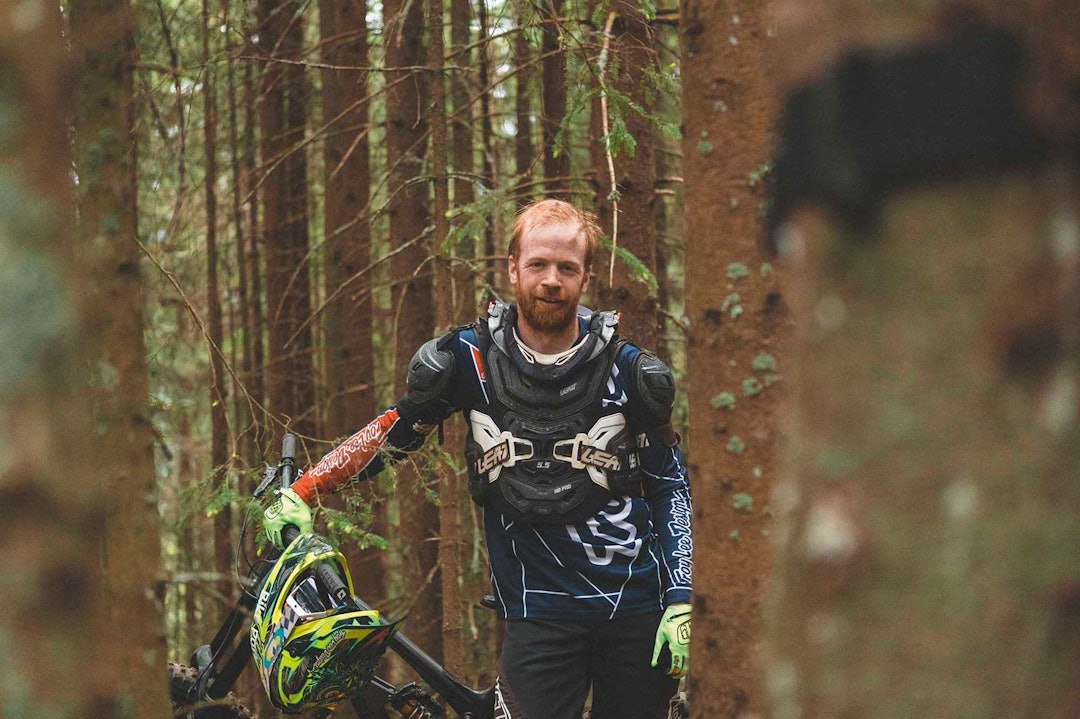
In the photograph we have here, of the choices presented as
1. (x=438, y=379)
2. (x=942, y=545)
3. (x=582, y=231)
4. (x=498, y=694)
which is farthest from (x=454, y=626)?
(x=942, y=545)

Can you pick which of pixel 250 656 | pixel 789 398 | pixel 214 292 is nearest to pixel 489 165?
pixel 214 292

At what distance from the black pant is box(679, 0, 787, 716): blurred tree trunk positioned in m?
1.15

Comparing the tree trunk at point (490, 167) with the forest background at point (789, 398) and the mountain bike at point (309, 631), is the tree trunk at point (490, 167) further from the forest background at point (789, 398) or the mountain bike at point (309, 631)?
the forest background at point (789, 398)

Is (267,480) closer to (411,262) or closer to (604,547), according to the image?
(604,547)

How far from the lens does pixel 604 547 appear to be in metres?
4.35

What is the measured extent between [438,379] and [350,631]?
3.23 ft

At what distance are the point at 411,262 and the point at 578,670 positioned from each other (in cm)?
421

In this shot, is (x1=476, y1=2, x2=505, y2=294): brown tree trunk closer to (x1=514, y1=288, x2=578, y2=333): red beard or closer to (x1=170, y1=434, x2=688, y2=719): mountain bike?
(x1=514, y1=288, x2=578, y2=333): red beard

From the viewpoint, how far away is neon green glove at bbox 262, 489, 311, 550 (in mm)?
4426

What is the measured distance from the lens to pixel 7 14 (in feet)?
6.04

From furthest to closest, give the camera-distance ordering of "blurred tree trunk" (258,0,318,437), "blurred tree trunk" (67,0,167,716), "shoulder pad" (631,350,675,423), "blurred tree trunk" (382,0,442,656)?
"blurred tree trunk" (258,0,318,437), "blurred tree trunk" (382,0,442,656), "shoulder pad" (631,350,675,423), "blurred tree trunk" (67,0,167,716)

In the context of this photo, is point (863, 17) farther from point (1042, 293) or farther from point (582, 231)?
point (582, 231)

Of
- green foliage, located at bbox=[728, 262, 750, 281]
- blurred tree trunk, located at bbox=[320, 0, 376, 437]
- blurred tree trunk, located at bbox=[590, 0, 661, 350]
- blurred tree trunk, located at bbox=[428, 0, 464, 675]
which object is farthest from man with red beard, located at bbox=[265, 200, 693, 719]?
blurred tree trunk, located at bbox=[320, 0, 376, 437]

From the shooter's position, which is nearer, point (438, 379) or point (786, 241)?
point (786, 241)
